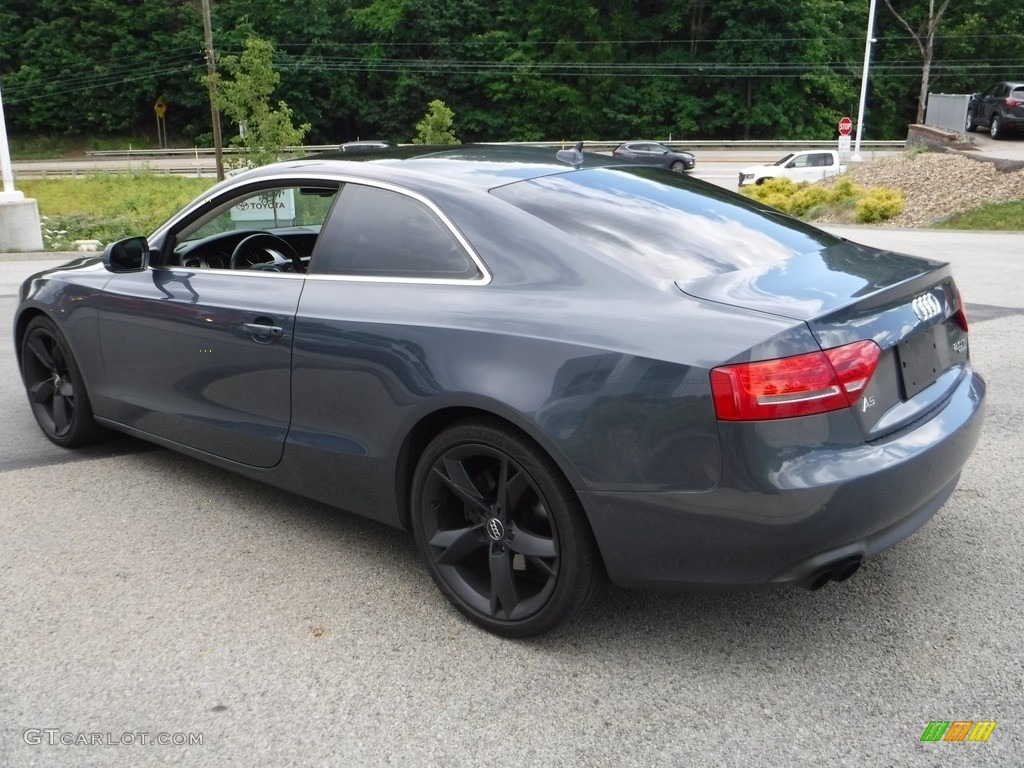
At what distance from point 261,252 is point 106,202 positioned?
124ft

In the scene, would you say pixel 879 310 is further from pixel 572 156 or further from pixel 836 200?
pixel 836 200

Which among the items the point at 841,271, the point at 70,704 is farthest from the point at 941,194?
the point at 70,704

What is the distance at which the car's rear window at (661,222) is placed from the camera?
3.21 meters

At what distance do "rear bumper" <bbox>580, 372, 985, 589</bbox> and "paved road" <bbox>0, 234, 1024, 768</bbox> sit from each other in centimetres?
40

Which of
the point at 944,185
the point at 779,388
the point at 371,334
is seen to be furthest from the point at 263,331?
the point at 944,185

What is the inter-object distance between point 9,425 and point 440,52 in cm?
6465

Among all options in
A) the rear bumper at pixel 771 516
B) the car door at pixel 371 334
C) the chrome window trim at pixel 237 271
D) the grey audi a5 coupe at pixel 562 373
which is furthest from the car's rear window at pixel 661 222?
the chrome window trim at pixel 237 271

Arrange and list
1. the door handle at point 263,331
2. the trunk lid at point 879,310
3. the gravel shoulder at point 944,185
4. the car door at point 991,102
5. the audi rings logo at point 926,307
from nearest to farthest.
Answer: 1. the trunk lid at point 879,310
2. the audi rings logo at point 926,307
3. the door handle at point 263,331
4. the gravel shoulder at point 944,185
5. the car door at point 991,102

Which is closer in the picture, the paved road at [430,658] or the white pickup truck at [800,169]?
the paved road at [430,658]

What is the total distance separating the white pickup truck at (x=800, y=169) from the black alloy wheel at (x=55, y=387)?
99.3ft

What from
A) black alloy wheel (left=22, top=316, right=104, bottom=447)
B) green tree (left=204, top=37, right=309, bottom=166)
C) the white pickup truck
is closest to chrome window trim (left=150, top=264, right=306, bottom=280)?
black alloy wheel (left=22, top=316, right=104, bottom=447)

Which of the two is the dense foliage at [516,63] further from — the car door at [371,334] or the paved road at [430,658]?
the car door at [371,334]

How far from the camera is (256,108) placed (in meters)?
28.6

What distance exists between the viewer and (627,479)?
279 centimetres
